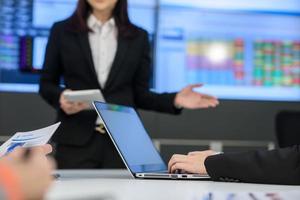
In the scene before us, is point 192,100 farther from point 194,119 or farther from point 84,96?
point 194,119

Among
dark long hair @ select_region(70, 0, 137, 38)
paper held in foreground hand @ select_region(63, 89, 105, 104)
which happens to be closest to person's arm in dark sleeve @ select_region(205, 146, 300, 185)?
paper held in foreground hand @ select_region(63, 89, 105, 104)

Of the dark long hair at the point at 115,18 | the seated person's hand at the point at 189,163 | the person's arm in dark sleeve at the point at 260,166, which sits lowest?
the seated person's hand at the point at 189,163

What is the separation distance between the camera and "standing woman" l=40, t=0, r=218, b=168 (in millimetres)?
1935

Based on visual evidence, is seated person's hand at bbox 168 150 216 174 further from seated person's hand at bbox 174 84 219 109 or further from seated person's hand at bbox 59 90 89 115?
seated person's hand at bbox 174 84 219 109

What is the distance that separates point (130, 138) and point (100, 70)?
2.21ft

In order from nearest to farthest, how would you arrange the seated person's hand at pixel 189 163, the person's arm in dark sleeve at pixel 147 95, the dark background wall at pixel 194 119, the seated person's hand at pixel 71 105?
the seated person's hand at pixel 189 163 < the seated person's hand at pixel 71 105 < the person's arm in dark sleeve at pixel 147 95 < the dark background wall at pixel 194 119

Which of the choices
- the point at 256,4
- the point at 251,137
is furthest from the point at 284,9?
the point at 251,137

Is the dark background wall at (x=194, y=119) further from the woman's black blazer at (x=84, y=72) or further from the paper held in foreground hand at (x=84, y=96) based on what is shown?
the paper held in foreground hand at (x=84, y=96)

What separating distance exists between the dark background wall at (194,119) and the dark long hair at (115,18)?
1.46 meters

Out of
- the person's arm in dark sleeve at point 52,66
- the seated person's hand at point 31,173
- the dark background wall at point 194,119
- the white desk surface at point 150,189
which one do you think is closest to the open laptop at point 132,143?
the white desk surface at point 150,189

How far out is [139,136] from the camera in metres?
1.55

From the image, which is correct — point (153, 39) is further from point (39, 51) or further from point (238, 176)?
point (238, 176)

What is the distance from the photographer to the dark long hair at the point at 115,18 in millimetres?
2061

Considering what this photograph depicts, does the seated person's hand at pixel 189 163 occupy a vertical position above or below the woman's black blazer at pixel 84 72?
below
